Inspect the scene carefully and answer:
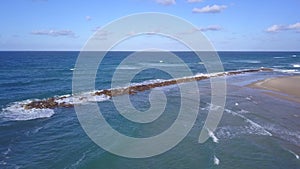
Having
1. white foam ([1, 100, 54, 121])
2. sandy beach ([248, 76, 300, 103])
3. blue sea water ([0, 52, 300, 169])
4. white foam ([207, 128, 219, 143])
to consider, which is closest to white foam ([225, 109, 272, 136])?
blue sea water ([0, 52, 300, 169])

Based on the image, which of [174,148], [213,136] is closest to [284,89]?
[213,136]

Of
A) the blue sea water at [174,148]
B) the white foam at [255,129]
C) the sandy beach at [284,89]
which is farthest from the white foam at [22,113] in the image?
the sandy beach at [284,89]

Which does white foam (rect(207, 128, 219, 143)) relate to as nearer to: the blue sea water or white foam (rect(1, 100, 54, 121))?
the blue sea water

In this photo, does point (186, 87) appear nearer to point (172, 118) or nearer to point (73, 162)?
point (172, 118)

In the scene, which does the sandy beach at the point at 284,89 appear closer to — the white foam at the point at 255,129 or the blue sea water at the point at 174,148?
the blue sea water at the point at 174,148

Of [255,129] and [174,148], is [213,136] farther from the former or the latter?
[255,129]

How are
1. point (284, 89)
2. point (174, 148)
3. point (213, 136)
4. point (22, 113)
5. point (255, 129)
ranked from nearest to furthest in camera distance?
point (174, 148) < point (213, 136) < point (255, 129) < point (22, 113) < point (284, 89)

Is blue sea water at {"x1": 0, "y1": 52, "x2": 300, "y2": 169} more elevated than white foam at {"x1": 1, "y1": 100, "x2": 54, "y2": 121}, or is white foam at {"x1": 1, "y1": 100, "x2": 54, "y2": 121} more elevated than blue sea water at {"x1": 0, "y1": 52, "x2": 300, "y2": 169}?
white foam at {"x1": 1, "y1": 100, "x2": 54, "y2": 121}

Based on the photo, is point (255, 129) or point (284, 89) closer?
point (255, 129)

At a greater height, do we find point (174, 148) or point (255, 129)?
point (255, 129)
